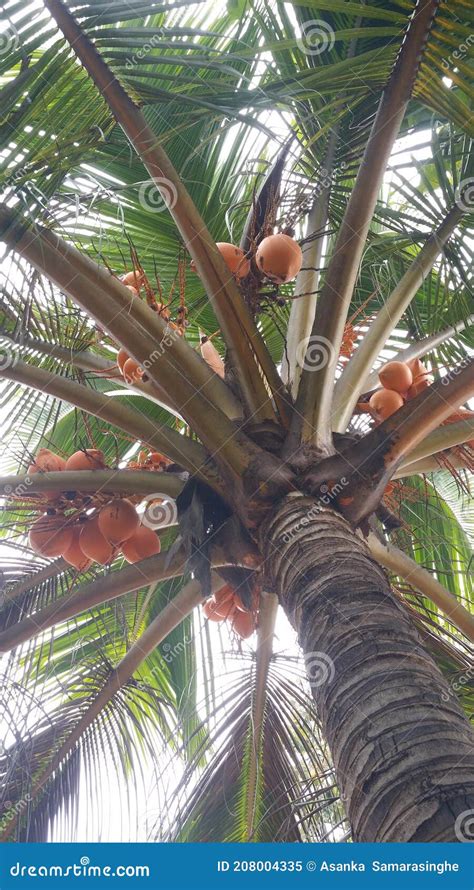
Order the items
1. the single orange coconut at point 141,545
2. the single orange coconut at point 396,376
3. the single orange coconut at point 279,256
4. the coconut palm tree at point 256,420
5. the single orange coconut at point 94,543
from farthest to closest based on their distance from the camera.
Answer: the single orange coconut at point 396,376 < the single orange coconut at point 141,545 < the single orange coconut at point 94,543 < the single orange coconut at point 279,256 < the coconut palm tree at point 256,420

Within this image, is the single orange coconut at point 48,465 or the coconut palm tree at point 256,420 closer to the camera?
the coconut palm tree at point 256,420

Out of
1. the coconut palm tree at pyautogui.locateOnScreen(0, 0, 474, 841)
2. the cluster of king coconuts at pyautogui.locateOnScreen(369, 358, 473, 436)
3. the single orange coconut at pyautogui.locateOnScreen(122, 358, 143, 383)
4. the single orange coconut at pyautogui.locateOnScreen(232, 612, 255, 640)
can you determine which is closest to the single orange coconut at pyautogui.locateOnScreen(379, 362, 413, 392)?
the cluster of king coconuts at pyautogui.locateOnScreen(369, 358, 473, 436)

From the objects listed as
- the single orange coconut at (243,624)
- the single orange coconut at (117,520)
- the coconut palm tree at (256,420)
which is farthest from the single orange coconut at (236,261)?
the single orange coconut at (243,624)

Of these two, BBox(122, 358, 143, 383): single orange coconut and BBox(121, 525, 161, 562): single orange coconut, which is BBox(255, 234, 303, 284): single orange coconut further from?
BBox(121, 525, 161, 562): single orange coconut

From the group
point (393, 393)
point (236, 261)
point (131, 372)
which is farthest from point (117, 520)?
point (393, 393)

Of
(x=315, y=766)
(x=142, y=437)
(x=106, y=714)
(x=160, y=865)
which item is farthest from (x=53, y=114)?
(x=315, y=766)

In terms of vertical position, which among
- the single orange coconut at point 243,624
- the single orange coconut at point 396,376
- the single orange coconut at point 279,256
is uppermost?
the single orange coconut at point 279,256

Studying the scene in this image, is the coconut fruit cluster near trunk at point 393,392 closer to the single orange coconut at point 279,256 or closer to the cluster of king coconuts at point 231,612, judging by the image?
the single orange coconut at point 279,256

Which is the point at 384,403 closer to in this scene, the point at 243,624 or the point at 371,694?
the point at 243,624

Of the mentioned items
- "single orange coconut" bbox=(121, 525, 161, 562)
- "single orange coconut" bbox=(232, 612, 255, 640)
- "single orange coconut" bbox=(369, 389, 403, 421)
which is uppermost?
"single orange coconut" bbox=(369, 389, 403, 421)

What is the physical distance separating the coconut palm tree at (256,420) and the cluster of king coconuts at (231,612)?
0.07 ft

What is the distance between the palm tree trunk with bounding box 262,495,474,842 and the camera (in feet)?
3.85

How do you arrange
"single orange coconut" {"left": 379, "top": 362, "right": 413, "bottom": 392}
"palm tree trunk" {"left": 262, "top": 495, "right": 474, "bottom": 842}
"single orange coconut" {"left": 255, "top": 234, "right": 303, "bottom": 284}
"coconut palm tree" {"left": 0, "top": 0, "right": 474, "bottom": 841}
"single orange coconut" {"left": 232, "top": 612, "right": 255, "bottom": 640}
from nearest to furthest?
1. "palm tree trunk" {"left": 262, "top": 495, "right": 474, "bottom": 842}
2. "coconut palm tree" {"left": 0, "top": 0, "right": 474, "bottom": 841}
3. "single orange coconut" {"left": 255, "top": 234, "right": 303, "bottom": 284}
4. "single orange coconut" {"left": 379, "top": 362, "right": 413, "bottom": 392}
5. "single orange coconut" {"left": 232, "top": 612, "right": 255, "bottom": 640}

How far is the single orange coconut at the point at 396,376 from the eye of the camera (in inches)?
108
